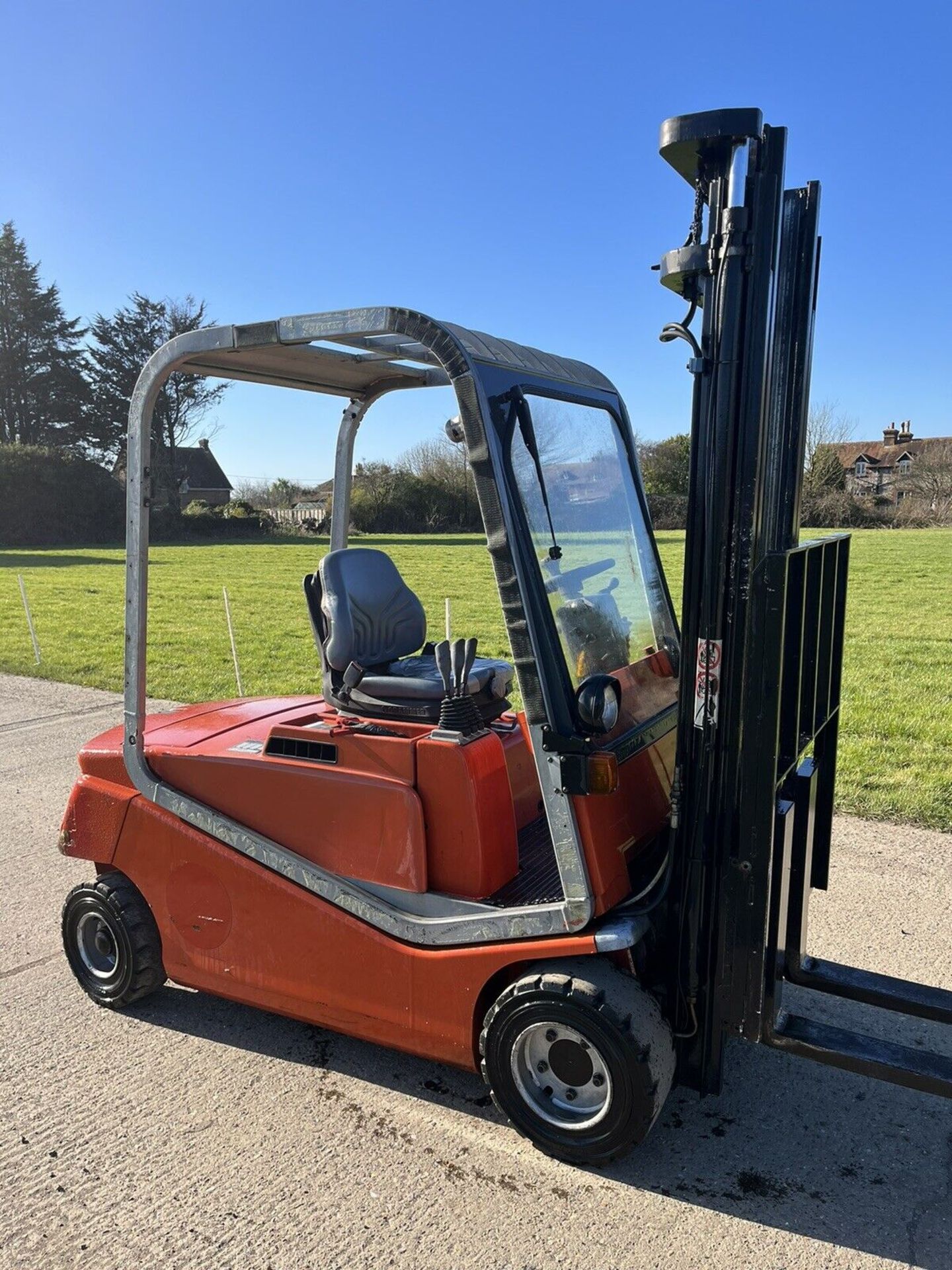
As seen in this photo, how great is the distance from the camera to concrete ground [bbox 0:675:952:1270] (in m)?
2.73

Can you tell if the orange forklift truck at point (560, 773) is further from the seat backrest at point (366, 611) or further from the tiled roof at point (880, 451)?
the tiled roof at point (880, 451)

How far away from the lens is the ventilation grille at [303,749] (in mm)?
3453

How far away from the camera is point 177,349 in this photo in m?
3.34

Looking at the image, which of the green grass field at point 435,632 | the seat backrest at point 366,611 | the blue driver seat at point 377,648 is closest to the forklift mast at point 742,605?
the blue driver seat at point 377,648

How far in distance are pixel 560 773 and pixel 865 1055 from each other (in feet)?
4.02

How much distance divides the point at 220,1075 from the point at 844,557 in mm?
3010

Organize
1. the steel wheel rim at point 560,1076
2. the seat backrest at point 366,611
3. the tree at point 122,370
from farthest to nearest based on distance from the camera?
1. the tree at point 122,370
2. the seat backrest at point 366,611
3. the steel wheel rim at point 560,1076

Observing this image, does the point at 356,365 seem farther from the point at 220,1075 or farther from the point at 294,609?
the point at 294,609

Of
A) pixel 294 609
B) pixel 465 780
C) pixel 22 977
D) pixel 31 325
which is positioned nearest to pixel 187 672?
pixel 294 609

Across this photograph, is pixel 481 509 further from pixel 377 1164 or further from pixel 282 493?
pixel 282 493

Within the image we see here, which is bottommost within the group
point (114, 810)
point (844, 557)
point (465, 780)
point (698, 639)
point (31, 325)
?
point (114, 810)

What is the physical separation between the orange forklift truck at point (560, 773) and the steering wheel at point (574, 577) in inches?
0.5

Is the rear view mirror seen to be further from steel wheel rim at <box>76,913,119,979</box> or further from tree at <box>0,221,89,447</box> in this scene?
tree at <box>0,221,89,447</box>

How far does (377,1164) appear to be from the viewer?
307 centimetres
